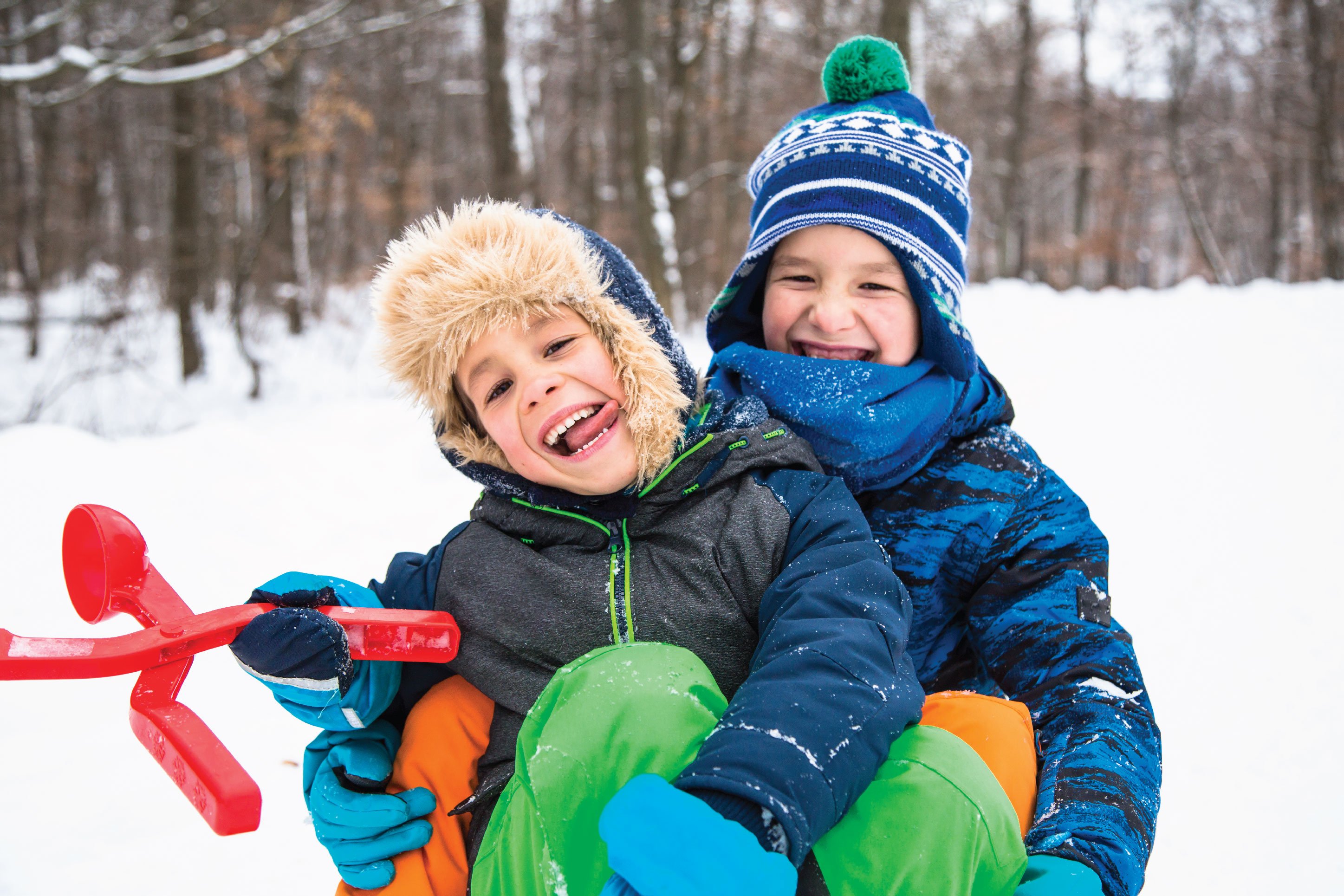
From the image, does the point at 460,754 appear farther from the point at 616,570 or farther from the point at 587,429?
the point at 587,429

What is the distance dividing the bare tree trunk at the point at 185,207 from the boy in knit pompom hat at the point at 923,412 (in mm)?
8311

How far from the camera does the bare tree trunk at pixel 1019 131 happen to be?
15836 mm

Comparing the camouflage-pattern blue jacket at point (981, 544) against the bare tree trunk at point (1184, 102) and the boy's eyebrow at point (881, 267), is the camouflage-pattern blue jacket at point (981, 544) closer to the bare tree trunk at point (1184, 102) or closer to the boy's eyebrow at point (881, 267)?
the boy's eyebrow at point (881, 267)

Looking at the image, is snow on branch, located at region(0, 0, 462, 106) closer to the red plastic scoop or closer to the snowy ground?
the snowy ground

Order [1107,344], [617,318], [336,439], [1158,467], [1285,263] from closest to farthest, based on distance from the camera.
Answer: [617,318], [1158,467], [336,439], [1107,344], [1285,263]

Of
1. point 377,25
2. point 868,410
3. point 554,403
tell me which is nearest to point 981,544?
point 868,410

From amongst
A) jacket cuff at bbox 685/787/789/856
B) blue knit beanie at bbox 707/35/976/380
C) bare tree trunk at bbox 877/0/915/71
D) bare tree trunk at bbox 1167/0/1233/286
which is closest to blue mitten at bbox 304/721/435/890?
jacket cuff at bbox 685/787/789/856

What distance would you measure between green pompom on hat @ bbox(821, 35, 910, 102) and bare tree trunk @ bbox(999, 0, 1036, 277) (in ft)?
52.5

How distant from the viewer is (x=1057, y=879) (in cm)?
105

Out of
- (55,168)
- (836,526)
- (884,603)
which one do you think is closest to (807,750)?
(884,603)

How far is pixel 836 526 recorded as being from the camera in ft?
4.58

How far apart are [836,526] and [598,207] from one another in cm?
1318

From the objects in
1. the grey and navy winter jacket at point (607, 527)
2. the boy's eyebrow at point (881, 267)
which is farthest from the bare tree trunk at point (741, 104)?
the grey and navy winter jacket at point (607, 527)

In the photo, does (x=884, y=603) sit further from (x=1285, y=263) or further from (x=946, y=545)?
(x=1285, y=263)
